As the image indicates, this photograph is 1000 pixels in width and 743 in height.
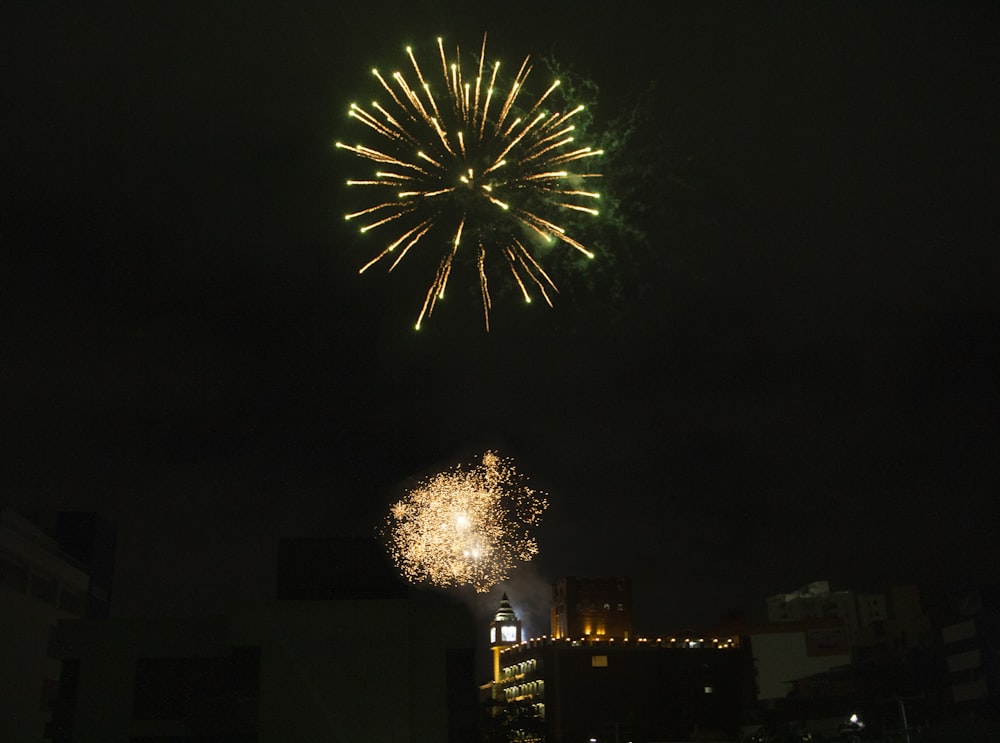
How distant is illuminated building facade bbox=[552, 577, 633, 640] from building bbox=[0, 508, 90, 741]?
56.6 m

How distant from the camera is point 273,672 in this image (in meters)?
42.4

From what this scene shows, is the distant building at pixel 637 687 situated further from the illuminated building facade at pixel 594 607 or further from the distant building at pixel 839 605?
the distant building at pixel 839 605

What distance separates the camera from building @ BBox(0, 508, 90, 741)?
5778 centimetres

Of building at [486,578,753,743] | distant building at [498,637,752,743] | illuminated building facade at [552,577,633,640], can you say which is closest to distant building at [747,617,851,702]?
illuminated building facade at [552,577,633,640]

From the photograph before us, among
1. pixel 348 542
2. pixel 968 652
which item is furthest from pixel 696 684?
pixel 348 542

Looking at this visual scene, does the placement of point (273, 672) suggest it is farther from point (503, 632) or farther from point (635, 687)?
point (503, 632)

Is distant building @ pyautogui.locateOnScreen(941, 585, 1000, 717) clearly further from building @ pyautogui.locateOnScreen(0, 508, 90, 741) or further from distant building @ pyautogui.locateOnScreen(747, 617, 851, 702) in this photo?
building @ pyautogui.locateOnScreen(0, 508, 90, 741)

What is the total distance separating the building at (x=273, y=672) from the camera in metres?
42.3

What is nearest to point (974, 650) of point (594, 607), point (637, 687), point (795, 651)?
point (637, 687)

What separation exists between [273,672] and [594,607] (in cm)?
7226

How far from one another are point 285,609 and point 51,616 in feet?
114

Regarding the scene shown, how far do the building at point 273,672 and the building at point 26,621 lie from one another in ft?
41.0

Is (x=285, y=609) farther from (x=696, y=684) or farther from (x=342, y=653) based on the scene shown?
(x=696, y=684)

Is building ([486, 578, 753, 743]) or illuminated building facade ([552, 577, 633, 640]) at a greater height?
illuminated building facade ([552, 577, 633, 640])
